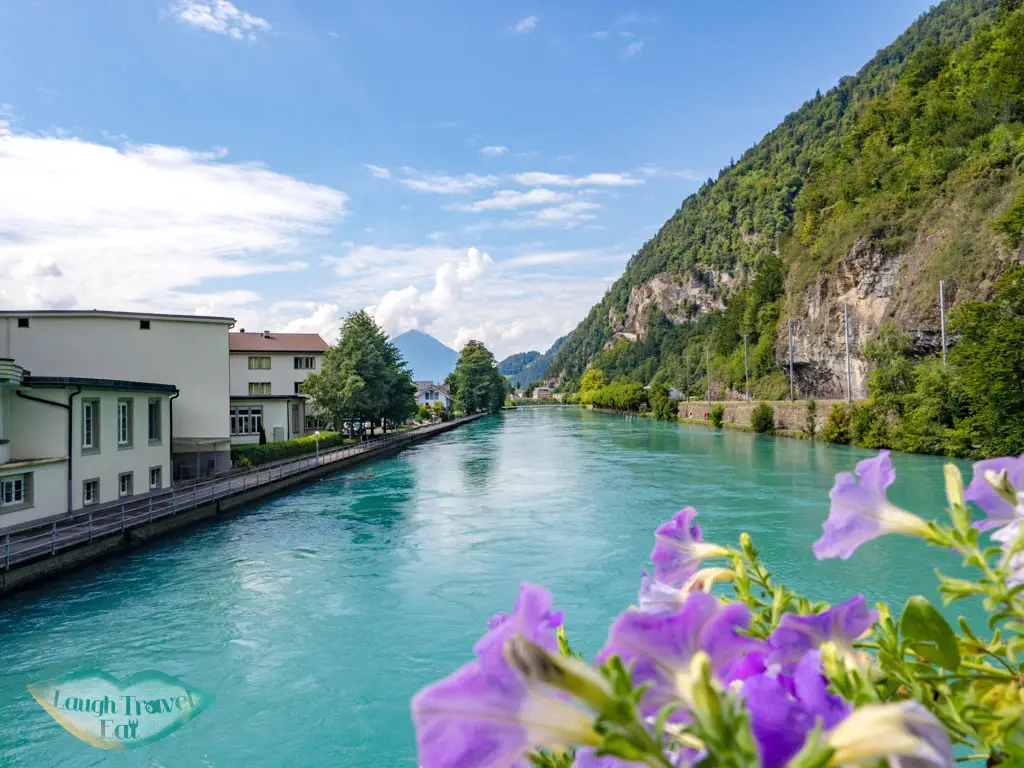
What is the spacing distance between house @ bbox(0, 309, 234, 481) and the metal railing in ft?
6.06

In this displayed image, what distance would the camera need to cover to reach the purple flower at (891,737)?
0.52 meters

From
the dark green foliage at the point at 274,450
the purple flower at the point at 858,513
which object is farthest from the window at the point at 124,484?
the purple flower at the point at 858,513

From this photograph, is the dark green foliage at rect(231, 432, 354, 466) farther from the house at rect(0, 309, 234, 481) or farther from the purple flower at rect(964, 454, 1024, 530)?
the purple flower at rect(964, 454, 1024, 530)

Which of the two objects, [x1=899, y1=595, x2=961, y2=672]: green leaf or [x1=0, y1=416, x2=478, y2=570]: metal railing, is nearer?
[x1=899, y1=595, x2=961, y2=672]: green leaf

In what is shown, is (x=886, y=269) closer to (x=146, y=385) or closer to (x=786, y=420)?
(x=786, y=420)

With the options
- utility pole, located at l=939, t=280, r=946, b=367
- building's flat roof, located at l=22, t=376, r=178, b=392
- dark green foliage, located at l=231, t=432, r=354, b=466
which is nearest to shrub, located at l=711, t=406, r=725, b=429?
utility pole, located at l=939, t=280, r=946, b=367

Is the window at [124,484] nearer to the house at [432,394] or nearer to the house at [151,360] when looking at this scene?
the house at [151,360]

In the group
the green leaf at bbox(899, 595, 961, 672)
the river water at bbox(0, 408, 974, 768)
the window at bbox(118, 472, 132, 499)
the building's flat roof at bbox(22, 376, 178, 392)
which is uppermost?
the building's flat roof at bbox(22, 376, 178, 392)

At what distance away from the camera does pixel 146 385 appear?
21125mm

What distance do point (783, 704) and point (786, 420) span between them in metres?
52.8

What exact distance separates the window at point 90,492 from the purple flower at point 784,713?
70.3ft

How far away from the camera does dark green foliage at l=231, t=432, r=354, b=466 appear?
2923 cm

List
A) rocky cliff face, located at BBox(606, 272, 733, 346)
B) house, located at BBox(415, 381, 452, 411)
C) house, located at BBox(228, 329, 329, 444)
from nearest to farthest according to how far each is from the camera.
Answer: house, located at BBox(228, 329, 329, 444), house, located at BBox(415, 381, 452, 411), rocky cliff face, located at BBox(606, 272, 733, 346)

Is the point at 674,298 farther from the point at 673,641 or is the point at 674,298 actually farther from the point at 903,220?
the point at 673,641
